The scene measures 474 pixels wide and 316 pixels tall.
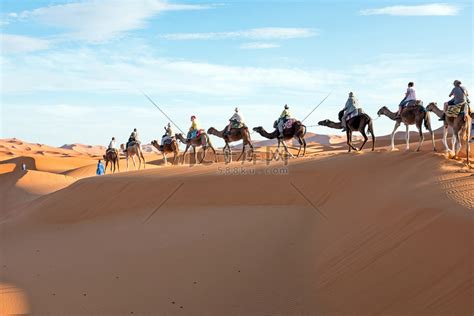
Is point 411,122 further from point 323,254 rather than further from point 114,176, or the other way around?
point 114,176

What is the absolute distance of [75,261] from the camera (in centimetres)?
1196

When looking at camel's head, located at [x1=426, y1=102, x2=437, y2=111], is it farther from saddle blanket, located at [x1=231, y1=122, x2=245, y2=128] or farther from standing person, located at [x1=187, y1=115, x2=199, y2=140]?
standing person, located at [x1=187, y1=115, x2=199, y2=140]

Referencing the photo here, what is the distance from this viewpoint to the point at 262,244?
1131 cm

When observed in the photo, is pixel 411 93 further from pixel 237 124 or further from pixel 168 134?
pixel 168 134

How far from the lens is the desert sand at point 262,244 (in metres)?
8.40

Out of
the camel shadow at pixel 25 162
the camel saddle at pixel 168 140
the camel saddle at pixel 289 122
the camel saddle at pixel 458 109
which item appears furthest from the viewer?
the camel shadow at pixel 25 162

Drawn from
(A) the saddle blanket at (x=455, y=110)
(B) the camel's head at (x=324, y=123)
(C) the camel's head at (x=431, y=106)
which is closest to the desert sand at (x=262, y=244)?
(A) the saddle blanket at (x=455, y=110)

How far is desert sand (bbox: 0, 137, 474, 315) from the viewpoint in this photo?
27.6 feet

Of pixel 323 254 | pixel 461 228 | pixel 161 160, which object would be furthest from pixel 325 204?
pixel 161 160

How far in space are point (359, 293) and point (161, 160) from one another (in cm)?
4097

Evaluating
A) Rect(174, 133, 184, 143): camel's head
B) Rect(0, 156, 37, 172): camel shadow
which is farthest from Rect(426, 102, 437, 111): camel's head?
Rect(0, 156, 37, 172): camel shadow

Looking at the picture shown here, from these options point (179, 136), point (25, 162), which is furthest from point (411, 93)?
point (25, 162)

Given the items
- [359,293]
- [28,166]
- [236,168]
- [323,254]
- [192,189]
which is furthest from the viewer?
[28,166]

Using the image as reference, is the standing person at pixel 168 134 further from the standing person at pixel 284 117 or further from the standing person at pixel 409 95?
the standing person at pixel 409 95
